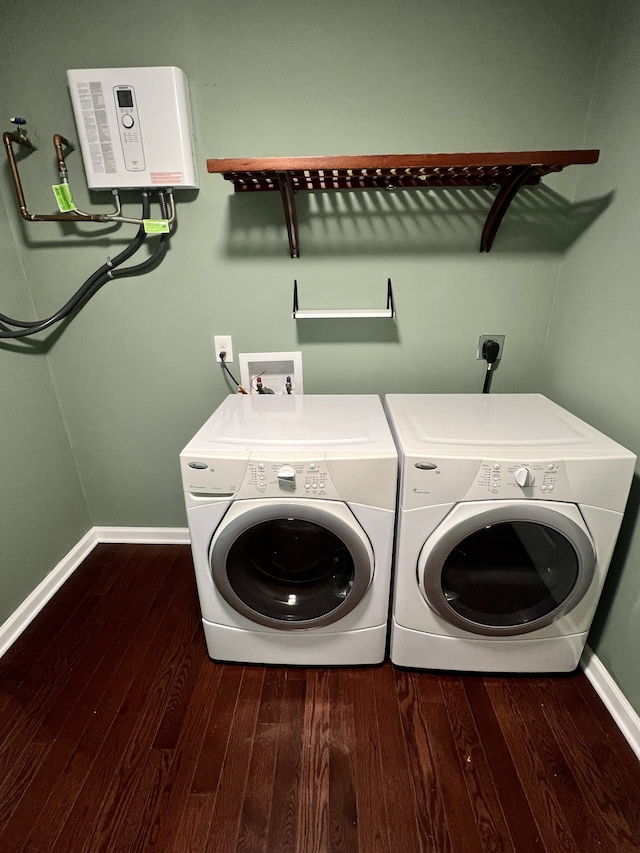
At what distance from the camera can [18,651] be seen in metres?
1.50

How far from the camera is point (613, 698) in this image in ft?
4.16

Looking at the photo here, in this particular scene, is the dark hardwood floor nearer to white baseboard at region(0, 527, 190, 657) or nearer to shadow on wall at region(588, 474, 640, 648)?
white baseboard at region(0, 527, 190, 657)

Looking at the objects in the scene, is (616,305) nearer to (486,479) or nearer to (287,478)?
(486,479)

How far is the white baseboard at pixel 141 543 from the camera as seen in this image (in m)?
1.22

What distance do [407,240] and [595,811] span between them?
1.78 m

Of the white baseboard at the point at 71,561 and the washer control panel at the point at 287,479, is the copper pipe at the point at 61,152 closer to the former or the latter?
the washer control panel at the point at 287,479

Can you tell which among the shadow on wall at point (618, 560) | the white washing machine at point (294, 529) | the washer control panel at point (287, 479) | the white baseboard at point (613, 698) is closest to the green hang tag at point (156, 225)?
the white washing machine at point (294, 529)

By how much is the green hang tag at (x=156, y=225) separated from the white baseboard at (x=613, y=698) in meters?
2.09

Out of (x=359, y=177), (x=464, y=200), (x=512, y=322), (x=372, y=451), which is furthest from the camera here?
(x=512, y=322)

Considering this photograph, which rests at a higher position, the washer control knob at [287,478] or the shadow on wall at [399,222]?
the shadow on wall at [399,222]

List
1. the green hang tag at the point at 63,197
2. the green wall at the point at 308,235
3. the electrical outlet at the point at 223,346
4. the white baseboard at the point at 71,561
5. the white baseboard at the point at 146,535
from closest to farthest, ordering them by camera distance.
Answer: the green wall at the point at 308,235, the green hang tag at the point at 63,197, the white baseboard at the point at 71,561, the electrical outlet at the point at 223,346, the white baseboard at the point at 146,535

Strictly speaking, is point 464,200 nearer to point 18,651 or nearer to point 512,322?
point 512,322

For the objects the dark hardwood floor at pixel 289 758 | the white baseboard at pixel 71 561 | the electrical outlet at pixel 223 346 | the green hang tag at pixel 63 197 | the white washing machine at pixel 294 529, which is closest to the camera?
the dark hardwood floor at pixel 289 758

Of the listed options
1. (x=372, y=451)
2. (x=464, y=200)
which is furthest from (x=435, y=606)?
(x=464, y=200)
